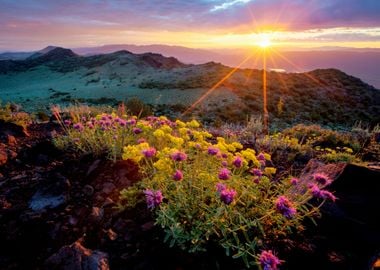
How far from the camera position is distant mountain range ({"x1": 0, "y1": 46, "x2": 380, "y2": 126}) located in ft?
86.3

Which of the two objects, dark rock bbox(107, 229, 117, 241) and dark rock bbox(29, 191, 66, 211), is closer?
dark rock bbox(107, 229, 117, 241)

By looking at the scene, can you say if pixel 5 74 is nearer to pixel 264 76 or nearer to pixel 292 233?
pixel 264 76

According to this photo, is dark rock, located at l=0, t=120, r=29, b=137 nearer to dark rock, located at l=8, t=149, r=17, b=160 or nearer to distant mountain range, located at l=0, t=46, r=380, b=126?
dark rock, located at l=8, t=149, r=17, b=160

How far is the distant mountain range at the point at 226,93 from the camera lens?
26312 mm

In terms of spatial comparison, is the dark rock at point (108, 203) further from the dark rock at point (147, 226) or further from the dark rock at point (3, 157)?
the dark rock at point (3, 157)

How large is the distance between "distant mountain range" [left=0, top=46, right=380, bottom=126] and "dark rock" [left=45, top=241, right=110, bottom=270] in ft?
60.7

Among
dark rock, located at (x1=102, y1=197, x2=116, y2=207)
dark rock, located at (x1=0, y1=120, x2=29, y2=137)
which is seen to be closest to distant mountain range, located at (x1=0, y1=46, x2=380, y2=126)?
dark rock, located at (x1=0, y1=120, x2=29, y2=137)

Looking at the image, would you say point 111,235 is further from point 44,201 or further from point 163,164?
point 44,201

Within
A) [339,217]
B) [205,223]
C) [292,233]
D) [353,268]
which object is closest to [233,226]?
[205,223]

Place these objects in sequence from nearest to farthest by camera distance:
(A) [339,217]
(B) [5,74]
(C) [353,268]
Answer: (C) [353,268], (A) [339,217], (B) [5,74]

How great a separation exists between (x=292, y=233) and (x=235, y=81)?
1339 inches

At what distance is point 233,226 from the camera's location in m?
2.98

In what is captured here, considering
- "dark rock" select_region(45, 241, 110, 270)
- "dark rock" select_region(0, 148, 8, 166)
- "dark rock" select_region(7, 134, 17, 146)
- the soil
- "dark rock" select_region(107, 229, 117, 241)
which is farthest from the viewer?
"dark rock" select_region(7, 134, 17, 146)

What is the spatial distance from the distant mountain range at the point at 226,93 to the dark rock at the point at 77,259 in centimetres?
1850
